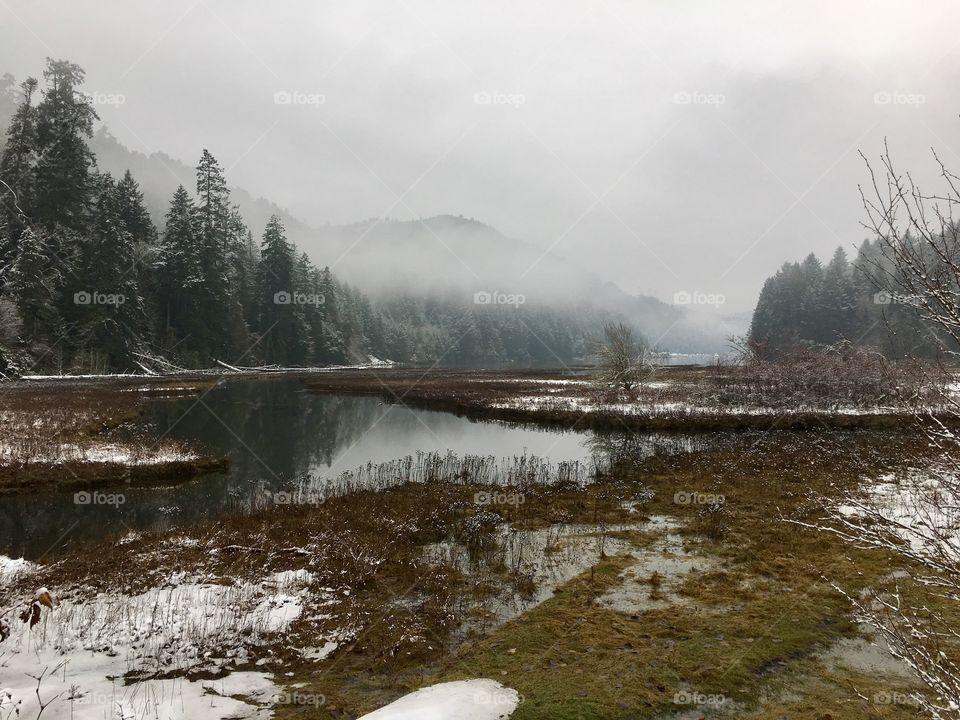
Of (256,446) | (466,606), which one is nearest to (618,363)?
(256,446)

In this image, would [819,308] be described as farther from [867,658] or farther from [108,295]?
[108,295]

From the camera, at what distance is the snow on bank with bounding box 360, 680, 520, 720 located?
5.67 metres

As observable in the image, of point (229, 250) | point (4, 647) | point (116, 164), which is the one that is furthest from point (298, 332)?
point (116, 164)

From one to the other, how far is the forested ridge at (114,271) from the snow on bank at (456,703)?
59.8 m

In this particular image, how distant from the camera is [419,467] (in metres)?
20.6

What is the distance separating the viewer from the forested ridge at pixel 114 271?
53969 mm

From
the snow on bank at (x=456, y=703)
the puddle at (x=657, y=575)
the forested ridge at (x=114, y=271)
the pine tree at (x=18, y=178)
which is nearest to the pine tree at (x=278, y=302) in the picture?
the forested ridge at (x=114, y=271)

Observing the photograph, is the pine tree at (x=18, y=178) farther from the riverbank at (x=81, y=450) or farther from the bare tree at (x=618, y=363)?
the bare tree at (x=618, y=363)

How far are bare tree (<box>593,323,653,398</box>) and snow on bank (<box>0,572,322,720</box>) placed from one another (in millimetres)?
34332

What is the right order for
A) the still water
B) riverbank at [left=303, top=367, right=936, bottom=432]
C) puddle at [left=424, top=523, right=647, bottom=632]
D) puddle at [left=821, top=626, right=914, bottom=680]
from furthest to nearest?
1. riverbank at [left=303, top=367, right=936, bottom=432]
2. the still water
3. puddle at [left=424, top=523, right=647, bottom=632]
4. puddle at [left=821, top=626, right=914, bottom=680]

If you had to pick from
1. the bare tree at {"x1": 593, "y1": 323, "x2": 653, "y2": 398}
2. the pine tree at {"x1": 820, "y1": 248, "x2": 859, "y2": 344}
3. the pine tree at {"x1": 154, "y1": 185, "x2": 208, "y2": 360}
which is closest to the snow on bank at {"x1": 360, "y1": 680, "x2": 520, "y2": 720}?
the bare tree at {"x1": 593, "y1": 323, "x2": 653, "y2": 398}

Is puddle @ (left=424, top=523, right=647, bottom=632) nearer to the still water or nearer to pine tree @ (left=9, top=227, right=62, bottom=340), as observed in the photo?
the still water

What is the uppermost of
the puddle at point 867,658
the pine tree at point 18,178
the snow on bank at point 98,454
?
the pine tree at point 18,178

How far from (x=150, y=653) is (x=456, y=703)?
4.91 metres
